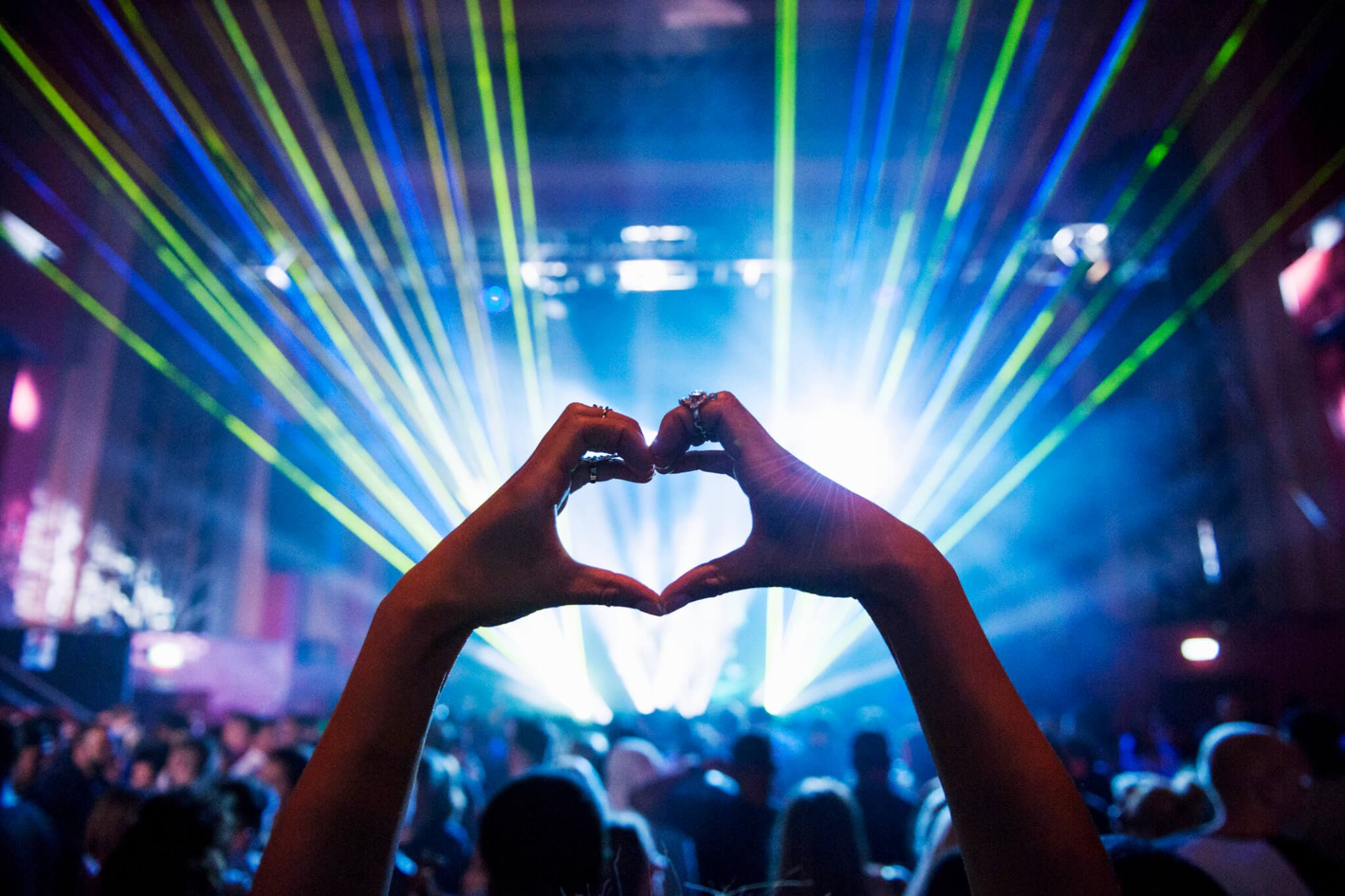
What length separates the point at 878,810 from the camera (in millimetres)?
4629

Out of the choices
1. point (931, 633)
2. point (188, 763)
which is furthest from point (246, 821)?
point (931, 633)

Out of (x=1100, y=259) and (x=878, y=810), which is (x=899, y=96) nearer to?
(x=1100, y=259)

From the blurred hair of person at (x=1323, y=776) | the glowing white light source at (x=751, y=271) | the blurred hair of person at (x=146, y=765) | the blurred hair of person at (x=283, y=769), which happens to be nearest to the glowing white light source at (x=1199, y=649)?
the blurred hair of person at (x=1323, y=776)

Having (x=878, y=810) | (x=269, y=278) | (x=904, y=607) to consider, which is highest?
(x=269, y=278)

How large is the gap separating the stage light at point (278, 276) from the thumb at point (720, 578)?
11.2 meters

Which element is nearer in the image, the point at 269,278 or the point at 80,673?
the point at 80,673

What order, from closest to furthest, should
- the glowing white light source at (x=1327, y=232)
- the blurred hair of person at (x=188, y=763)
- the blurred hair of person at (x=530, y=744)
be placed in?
the blurred hair of person at (x=188, y=763) → the blurred hair of person at (x=530, y=744) → the glowing white light source at (x=1327, y=232)

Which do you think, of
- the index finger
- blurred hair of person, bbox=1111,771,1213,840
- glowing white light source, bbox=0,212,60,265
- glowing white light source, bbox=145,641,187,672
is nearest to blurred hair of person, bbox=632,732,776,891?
blurred hair of person, bbox=1111,771,1213,840

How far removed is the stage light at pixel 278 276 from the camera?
1095 centimetres

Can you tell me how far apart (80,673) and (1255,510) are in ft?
44.7

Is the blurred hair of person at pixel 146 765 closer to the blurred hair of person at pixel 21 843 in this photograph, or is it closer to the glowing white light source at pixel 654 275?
the blurred hair of person at pixel 21 843

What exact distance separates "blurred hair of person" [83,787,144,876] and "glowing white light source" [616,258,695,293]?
9020mm

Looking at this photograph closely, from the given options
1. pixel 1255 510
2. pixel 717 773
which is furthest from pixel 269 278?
pixel 1255 510

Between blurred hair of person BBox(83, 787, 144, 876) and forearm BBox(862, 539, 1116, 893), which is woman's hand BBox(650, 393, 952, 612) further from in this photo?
blurred hair of person BBox(83, 787, 144, 876)
